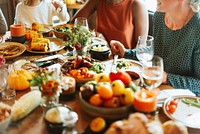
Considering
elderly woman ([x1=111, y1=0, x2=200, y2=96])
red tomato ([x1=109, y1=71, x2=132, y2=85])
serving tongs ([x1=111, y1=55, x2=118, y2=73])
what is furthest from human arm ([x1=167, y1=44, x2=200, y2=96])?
red tomato ([x1=109, y1=71, x2=132, y2=85])

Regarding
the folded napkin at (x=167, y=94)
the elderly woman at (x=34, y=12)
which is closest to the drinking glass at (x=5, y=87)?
the folded napkin at (x=167, y=94)

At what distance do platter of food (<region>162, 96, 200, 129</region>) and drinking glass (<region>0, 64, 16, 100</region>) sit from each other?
2.33ft

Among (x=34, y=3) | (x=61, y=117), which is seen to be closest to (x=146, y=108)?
(x=61, y=117)

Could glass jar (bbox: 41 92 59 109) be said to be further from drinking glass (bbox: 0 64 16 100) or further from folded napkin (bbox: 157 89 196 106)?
folded napkin (bbox: 157 89 196 106)

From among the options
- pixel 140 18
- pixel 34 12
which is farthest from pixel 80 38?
pixel 34 12

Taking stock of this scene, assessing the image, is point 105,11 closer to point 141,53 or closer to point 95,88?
point 141,53

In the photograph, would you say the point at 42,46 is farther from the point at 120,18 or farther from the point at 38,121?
the point at 120,18

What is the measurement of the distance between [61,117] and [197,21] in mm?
1126

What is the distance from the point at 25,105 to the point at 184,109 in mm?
684

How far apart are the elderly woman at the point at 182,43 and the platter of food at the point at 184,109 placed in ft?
1.03

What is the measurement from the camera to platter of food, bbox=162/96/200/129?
111 cm

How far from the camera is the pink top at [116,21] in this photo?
2426mm

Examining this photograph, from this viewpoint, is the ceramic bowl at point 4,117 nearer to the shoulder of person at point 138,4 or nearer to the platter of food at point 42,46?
the platter of food at point 42,46

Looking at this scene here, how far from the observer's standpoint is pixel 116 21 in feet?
8.22
